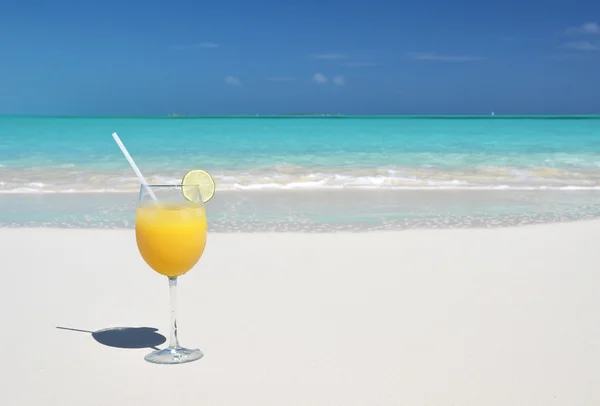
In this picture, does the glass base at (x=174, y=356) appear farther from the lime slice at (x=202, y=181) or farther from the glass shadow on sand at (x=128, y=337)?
the lime slice at (x=202, y=181)

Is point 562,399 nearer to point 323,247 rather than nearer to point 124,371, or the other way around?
point 124,371

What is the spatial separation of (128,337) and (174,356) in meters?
0.41

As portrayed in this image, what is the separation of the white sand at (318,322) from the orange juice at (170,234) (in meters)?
0.40

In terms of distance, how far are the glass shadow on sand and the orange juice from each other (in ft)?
1.49

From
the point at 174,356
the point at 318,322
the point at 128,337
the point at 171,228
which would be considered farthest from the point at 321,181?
the point at 171,228

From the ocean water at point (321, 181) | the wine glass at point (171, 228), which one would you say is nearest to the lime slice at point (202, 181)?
the wine glass at point (171, 228)

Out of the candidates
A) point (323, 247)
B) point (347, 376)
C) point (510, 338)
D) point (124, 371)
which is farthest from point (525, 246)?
point (124, 371)

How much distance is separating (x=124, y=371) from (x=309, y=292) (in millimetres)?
1333

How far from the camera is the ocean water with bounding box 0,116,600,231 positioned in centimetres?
706

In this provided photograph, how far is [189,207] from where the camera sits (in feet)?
8.84

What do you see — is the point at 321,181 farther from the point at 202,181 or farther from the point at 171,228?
the point at 171,228

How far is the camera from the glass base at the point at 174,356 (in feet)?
9.04

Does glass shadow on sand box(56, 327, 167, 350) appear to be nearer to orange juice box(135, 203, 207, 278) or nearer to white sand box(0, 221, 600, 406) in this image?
white sand box(0, 221, 600, 406)

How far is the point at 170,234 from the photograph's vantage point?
104 inches
